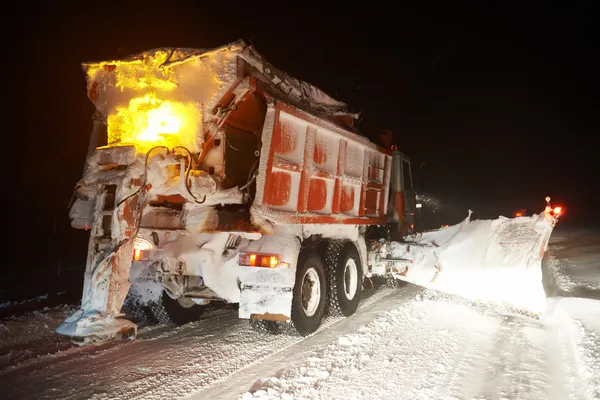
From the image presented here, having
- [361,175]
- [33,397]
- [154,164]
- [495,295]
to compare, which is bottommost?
[33,397]

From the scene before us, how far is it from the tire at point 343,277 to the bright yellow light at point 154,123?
257 centimetres

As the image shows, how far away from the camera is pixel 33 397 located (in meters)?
3.50

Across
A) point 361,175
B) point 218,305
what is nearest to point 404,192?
point 361,175

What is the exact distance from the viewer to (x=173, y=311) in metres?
5.62

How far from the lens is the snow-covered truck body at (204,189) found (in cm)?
410

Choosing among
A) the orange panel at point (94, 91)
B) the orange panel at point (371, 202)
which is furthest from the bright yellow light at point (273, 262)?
the orange panel at point (94, 91)

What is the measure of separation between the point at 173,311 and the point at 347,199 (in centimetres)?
302

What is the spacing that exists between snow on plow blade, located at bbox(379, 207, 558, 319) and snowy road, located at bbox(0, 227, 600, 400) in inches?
14.8

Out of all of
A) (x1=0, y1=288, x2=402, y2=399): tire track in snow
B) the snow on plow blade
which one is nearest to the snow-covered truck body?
(x1=0, y1=288, x2=402, y2=399): tire track in snow

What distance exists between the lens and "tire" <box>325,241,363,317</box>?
5.84m

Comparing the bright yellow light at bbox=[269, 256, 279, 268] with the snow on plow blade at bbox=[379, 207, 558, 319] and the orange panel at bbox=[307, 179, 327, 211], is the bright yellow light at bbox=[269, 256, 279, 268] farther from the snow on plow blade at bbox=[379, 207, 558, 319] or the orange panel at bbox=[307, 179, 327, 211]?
the snow on plow blade at bbox=[379, 207, 558, 319]

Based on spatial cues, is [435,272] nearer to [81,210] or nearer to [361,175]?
[361,175]

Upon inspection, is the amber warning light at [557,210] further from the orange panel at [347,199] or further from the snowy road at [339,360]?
the orange panel at [347,199]

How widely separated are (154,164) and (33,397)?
228cm
